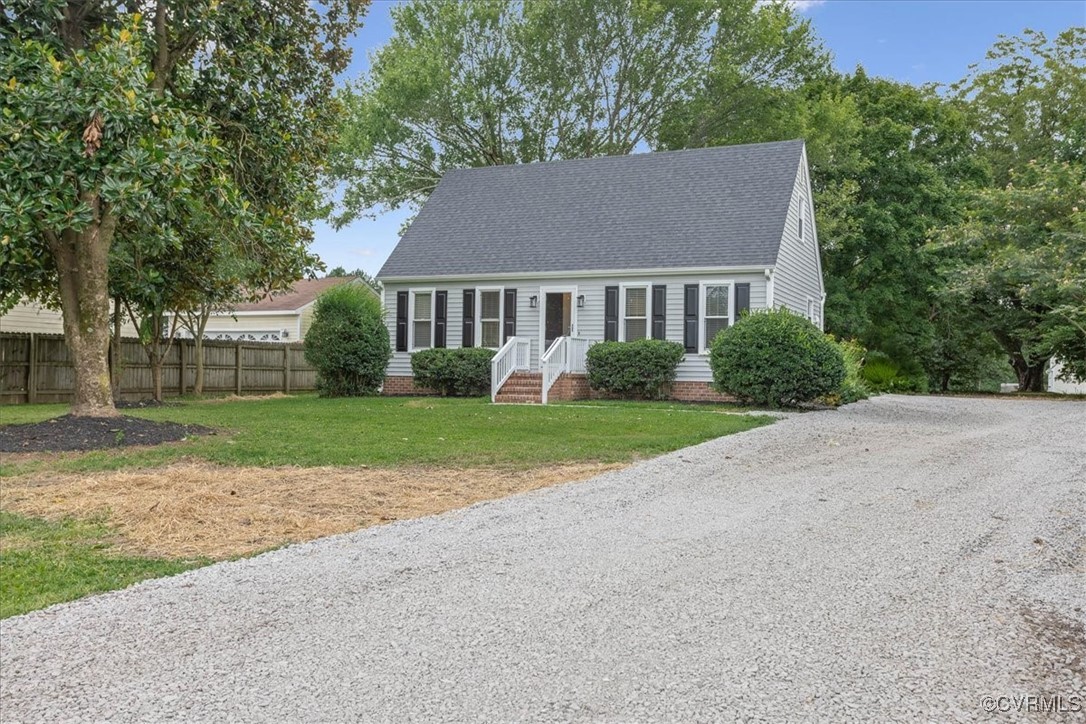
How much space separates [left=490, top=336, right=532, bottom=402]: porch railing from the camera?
1761cm

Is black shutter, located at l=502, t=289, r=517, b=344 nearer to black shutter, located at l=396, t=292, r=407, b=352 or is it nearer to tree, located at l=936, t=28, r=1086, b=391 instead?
black shutter, located at l=396, t=292, r=407, b=352

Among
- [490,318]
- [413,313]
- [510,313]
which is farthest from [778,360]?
[413,313]

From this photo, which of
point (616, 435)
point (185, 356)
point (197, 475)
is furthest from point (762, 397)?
point (185, 356)

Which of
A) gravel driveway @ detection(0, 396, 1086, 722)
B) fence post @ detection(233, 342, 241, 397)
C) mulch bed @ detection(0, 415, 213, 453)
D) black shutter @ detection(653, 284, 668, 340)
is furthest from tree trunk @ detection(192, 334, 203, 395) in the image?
gravel driveway @ detection(0, 396, 1086, 722)

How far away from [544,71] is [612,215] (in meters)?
10.3

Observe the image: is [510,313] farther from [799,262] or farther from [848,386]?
[848,386]

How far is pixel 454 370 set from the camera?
19.3 meters

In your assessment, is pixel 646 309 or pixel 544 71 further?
pixel 544 71

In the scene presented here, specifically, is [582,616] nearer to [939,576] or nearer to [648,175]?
[939,576]

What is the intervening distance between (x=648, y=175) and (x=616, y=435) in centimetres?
1171

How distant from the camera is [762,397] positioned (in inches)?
602

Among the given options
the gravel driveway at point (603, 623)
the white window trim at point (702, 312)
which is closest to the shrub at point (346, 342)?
the white window trim at point (702, 312)

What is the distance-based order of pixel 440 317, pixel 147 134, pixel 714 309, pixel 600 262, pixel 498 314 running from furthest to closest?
pixel 440 317 < pixel 498 314 < pixel 600 262 < pixel 714 309 < pixel 147 134

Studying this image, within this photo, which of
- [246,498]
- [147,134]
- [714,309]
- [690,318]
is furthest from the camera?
[690,318]
